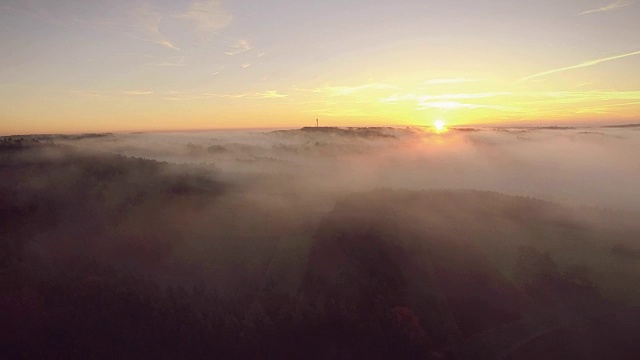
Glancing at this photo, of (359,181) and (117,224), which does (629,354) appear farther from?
(359,181)

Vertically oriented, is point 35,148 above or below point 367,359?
above

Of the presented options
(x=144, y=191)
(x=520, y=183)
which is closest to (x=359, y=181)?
(x=520, y=183)

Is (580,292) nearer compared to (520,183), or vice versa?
(580,292)

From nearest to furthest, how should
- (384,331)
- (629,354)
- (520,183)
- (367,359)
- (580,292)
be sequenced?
(629,354) → (367,359) → (384,331) → (580,292) → (520,183)

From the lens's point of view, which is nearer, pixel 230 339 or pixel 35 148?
pixel 230 339

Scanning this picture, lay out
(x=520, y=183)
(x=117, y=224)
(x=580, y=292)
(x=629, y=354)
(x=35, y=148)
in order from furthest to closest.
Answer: (x=520, y=183), (x=35, y=148), (x=117, y=224), (x=580, y=292), (x=629, y=354)

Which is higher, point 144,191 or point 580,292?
point 144,191

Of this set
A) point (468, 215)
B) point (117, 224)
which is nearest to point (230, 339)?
point (117, 224)

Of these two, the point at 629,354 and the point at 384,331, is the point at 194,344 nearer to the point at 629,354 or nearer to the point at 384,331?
the point at 384,331

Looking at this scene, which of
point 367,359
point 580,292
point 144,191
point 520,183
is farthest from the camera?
point 520,183
